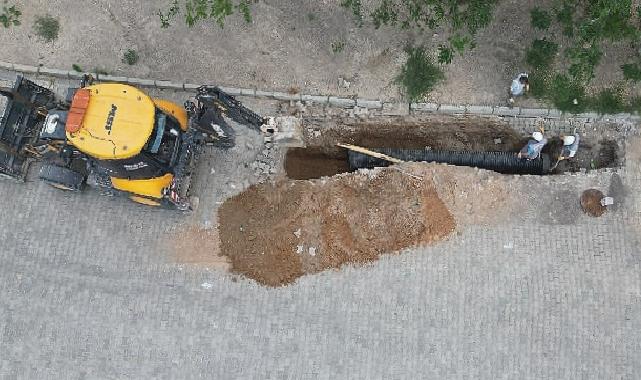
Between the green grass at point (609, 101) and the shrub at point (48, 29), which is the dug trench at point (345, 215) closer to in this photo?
the green grass at point (609, 101)

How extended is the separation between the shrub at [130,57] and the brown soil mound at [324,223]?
159 inches

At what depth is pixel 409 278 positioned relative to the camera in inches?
499

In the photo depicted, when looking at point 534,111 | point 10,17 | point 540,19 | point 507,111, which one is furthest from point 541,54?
point 10,17

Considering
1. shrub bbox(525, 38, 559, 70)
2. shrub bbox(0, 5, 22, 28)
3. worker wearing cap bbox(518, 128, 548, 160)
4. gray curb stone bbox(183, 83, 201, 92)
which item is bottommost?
worker wearing cap bbox(518, 128, 548, 160)

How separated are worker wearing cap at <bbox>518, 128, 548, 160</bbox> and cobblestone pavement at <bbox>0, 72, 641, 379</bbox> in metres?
1.58

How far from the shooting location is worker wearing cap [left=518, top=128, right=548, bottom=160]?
13.0 metres

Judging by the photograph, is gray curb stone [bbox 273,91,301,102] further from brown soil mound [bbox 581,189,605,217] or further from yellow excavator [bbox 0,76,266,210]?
brown soil mound [bbox 581,189,605,217]

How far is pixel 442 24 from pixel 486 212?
4576mm

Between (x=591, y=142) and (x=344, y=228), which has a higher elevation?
(x=591, y=142)

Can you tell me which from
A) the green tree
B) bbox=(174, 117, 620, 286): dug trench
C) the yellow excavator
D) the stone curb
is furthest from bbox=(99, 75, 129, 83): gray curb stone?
bbox=(174, 117, 620, 286): dug trench

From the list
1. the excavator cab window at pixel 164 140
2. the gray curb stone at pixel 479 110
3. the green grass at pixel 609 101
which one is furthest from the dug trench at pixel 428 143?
the excavator cab window at pixel 164 140

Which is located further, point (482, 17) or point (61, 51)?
point (61, 51)

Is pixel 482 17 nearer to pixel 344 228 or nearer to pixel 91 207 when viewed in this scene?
pixel 344 228

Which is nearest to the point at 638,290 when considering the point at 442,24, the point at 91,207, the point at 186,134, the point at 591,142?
the point at 591,142
